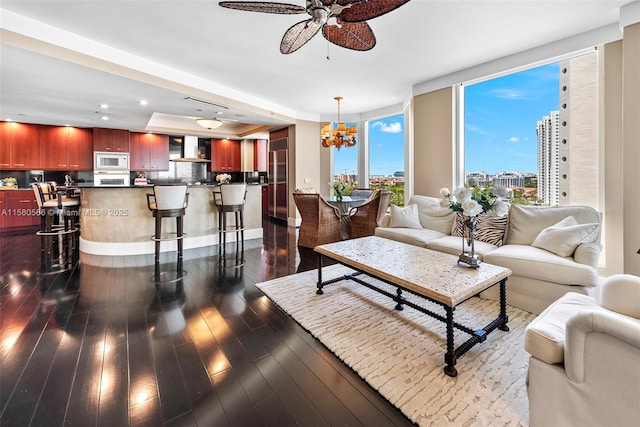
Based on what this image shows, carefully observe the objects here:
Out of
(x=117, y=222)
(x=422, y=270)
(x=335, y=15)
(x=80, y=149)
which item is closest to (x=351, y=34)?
(x=335, y=15)

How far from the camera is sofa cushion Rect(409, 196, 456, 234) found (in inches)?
156

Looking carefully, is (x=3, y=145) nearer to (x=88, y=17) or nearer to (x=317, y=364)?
(x=88, y=17)

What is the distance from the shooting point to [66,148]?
686 centimetres

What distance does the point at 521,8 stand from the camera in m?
2.81

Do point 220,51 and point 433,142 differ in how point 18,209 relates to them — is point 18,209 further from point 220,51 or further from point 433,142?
point 433,142

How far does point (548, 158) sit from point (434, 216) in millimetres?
1629

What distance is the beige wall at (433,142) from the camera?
15.3ft

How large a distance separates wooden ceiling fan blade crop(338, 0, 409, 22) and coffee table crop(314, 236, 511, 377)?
1.82 metres

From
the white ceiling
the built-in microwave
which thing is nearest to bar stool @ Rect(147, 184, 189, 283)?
the white ceiling

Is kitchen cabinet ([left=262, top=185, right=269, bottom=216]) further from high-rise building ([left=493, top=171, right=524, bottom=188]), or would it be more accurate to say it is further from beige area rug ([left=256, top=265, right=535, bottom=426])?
high-rise building ([left=493, top=171, right=524, bottom=188])

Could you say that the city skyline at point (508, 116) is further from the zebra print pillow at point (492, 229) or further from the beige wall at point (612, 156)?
the zebra print pillow at point (492, 229)

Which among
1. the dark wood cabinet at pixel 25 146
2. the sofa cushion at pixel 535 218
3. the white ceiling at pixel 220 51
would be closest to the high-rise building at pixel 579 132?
the white ceiling at pixel 220 51

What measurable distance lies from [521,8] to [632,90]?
1.36m

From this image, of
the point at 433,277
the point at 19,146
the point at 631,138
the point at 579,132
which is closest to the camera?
the point at 433,277
